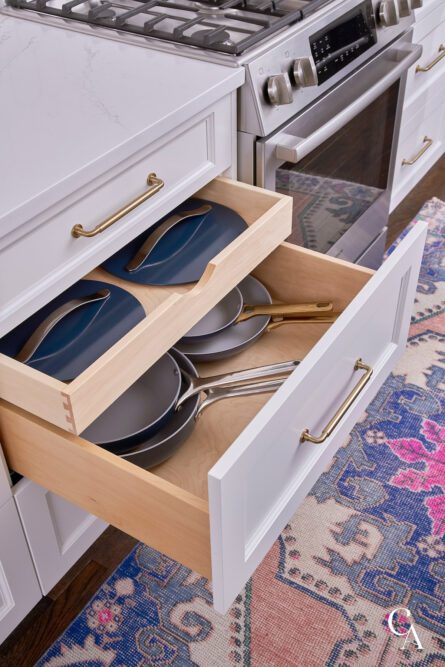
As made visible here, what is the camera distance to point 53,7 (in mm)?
1438

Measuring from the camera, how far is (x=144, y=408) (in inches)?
46.4

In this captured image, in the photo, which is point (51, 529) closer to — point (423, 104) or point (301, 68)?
point (301, 68)

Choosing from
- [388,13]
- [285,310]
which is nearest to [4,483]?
[285,310]

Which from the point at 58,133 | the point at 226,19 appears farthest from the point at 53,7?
the point at 58,133

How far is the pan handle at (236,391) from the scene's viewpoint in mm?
1159

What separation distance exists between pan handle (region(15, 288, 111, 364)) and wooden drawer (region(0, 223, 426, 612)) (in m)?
0.08

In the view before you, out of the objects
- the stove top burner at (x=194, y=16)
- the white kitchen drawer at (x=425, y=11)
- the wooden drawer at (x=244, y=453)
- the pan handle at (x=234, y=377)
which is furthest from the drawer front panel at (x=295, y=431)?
the white kitchen drawer at (x=425, y=11)

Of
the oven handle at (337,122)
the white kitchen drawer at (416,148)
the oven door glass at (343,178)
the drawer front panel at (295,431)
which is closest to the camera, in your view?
the drawer front panel at (295,431)

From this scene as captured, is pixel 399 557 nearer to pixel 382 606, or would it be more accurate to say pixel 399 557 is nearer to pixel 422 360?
pixel 382 606

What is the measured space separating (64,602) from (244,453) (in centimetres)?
70

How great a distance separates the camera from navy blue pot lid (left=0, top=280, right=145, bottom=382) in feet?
3.43

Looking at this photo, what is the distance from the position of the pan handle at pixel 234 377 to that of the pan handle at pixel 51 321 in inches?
7.2

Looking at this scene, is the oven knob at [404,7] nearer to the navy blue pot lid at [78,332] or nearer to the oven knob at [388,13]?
the oven knob at [388,13]

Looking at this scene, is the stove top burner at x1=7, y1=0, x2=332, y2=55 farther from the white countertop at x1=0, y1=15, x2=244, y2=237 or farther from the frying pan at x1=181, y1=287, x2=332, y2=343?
the frying pan at x1=181, y1=287, x2=332, y2=343
